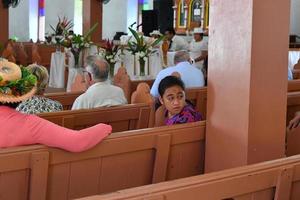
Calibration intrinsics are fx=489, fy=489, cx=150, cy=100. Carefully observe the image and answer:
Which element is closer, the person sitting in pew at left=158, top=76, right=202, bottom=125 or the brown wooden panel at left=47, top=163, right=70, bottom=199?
the brown wooden panel at left=47, top=163, right=70, bottom=199

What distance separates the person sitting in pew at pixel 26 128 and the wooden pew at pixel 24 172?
80 mm

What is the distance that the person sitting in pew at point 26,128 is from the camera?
2000 mm

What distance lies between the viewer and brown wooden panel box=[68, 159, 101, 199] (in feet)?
6.75

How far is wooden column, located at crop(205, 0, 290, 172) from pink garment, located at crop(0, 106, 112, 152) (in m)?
0.60

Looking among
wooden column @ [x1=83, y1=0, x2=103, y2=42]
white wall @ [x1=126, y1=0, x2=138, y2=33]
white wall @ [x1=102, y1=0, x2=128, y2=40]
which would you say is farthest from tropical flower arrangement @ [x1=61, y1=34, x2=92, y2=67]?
white wall @ [x1=126, y1=0, x2=138, y2=33]

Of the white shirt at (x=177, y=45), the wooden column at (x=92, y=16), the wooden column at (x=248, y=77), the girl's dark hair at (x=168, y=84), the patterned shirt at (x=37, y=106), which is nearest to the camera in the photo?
the wooden column at (x=248, y=77)

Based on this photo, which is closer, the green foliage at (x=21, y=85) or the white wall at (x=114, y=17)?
the green foliage at (x=21, y=85)

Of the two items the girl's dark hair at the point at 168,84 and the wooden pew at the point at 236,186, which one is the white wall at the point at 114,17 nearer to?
the girl's dark hair at the point at 168,84

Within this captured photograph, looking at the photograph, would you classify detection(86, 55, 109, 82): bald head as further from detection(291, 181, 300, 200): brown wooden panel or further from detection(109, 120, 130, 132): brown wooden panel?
detection(291, 181, 300, 200): brown wooden panel

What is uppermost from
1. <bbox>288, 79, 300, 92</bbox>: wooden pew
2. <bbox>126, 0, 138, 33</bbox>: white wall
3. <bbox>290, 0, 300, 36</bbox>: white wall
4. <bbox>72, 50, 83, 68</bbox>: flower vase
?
<bbox>126, 0, 138, 33</bbox>: white wall

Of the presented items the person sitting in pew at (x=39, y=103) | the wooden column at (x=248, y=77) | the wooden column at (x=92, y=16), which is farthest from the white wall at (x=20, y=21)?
the wooden column at (x=248, y=77)

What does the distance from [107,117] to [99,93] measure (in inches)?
24.0

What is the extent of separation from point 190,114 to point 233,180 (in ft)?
4.50

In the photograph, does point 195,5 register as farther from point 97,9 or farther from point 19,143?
point 19,143
